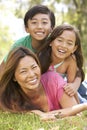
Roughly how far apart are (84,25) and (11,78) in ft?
60.4

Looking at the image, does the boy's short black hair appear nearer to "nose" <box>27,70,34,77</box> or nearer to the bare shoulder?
the bare shoulder

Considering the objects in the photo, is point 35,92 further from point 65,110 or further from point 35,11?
point 35,11

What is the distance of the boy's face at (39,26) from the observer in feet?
16.1

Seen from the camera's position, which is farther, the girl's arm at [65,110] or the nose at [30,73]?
the nose at [30,73]

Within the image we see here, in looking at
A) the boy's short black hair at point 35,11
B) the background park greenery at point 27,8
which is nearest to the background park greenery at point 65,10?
the background park greenery at point 27,8

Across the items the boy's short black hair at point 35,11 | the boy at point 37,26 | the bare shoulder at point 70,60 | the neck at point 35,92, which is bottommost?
the neck at point 35,92

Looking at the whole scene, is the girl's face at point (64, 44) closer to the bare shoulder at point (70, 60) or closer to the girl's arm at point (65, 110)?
the bare shoulder at point (70, 60)

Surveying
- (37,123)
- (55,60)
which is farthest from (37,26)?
(37,123)

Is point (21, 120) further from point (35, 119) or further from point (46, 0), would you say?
point (46, 0)

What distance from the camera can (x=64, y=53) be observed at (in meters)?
4.67

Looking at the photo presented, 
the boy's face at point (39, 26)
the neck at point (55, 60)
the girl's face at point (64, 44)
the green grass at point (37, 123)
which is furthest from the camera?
the boy's face at point (39, 26)

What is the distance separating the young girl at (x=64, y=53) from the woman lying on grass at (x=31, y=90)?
0.26 metres

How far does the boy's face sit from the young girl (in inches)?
8.3

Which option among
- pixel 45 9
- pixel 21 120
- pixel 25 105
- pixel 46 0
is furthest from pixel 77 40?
pixel 46 0
